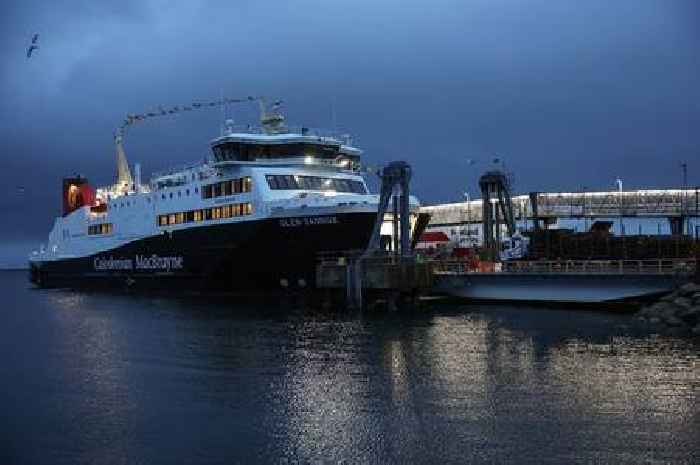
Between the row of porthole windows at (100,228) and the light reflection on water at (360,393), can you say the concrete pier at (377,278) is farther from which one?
the row of porthole windows at (100,228)

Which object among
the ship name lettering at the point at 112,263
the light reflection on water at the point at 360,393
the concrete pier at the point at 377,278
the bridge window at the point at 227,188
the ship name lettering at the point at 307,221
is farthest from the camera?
the ship name lettering at the point at 112,263

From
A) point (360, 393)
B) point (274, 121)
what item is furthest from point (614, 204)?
point (360, 393)

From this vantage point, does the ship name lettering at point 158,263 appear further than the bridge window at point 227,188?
Yes

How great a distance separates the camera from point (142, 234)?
207 feet

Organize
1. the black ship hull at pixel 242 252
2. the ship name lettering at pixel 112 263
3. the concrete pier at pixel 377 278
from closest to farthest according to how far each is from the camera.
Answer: the concrete pier at pixel 377 278, the black ship hull at pixel 242 252, the ship name lettering at pixel 112 263

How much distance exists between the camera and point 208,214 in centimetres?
5528

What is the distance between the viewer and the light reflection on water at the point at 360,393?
15.6 m

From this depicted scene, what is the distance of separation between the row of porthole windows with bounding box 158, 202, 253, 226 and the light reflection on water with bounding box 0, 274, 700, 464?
15.9m

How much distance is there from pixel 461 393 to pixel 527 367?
453cm

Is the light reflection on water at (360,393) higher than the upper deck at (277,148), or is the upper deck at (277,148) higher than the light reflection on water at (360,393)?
the upper deck at (277,148)

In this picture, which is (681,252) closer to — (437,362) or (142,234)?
(437,362)

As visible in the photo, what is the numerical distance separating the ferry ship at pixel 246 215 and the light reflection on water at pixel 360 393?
465 inches

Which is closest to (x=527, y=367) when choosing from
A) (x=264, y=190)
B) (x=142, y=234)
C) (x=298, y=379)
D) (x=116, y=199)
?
(x=298, y=379)

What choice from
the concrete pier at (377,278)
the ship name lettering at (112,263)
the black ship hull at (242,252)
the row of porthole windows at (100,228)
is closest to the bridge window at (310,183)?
the black ship hull at (242,252)
